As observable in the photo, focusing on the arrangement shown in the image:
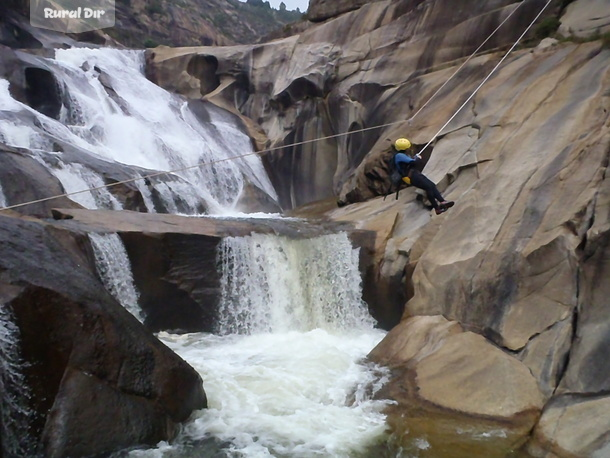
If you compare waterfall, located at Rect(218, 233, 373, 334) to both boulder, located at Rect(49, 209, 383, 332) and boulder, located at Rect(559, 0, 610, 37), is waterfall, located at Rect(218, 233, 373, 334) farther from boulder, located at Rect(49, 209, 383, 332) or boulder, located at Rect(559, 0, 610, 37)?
boulder, located at Rect(559, 0, 610, 37)

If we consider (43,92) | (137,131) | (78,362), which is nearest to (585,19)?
(78,362)

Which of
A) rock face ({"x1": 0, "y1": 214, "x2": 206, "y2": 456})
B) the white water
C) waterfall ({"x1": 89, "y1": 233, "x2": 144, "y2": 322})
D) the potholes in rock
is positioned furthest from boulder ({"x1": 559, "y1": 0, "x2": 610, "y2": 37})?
the potholes in rock

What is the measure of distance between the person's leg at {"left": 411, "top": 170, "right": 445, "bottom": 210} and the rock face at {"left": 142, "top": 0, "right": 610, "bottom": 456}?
15.2 inches

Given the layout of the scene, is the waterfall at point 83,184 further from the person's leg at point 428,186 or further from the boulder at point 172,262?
the person's leg at point 428,186

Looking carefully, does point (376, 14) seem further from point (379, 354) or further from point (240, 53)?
point (379, 354)

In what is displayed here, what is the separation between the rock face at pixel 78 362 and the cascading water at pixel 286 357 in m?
0.35

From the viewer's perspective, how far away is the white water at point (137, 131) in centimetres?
1518

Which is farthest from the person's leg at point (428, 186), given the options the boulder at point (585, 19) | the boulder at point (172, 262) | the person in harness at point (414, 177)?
the boulder at point (585, 19)

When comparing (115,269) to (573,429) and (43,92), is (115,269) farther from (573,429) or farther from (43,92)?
(43,92)

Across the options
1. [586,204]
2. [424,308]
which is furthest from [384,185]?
[586,204]

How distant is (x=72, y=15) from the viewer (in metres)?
29.2

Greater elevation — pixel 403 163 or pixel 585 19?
pixel 585 19

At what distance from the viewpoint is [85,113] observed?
18.3m

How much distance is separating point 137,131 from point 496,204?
1400 cm
